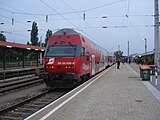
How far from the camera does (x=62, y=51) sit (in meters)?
13.5

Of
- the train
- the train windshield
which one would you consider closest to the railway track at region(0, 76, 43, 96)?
the train

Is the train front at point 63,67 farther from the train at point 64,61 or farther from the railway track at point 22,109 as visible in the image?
A: the railway track at point 22,109

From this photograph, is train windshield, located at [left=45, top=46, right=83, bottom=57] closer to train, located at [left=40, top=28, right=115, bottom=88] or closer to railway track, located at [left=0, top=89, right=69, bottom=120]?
train, located at [left=40, top=28, right=115, bottom=88]

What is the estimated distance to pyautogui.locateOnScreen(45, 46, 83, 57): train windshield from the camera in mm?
13235

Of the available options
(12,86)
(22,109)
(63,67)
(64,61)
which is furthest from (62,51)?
(12,86)

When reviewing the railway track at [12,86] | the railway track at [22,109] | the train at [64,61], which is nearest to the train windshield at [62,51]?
the train at [64,61]

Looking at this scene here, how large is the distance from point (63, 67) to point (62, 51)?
1093 millimetres

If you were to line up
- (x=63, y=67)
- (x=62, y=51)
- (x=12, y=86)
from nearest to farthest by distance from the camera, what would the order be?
(x=63, y=67) → (x=62, y=51) → (x=12, y=86)

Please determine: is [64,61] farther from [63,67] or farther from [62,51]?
[62,51]

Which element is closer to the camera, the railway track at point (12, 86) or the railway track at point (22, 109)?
the railway track at point (22, 109)

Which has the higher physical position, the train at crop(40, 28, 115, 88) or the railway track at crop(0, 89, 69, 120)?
the train at crop(40, 28, 115, 88)

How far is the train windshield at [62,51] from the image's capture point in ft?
43.4

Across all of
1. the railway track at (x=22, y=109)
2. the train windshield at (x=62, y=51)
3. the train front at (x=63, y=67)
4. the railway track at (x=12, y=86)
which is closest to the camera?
the railway track at (x=22, y=109)

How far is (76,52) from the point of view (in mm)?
13227
